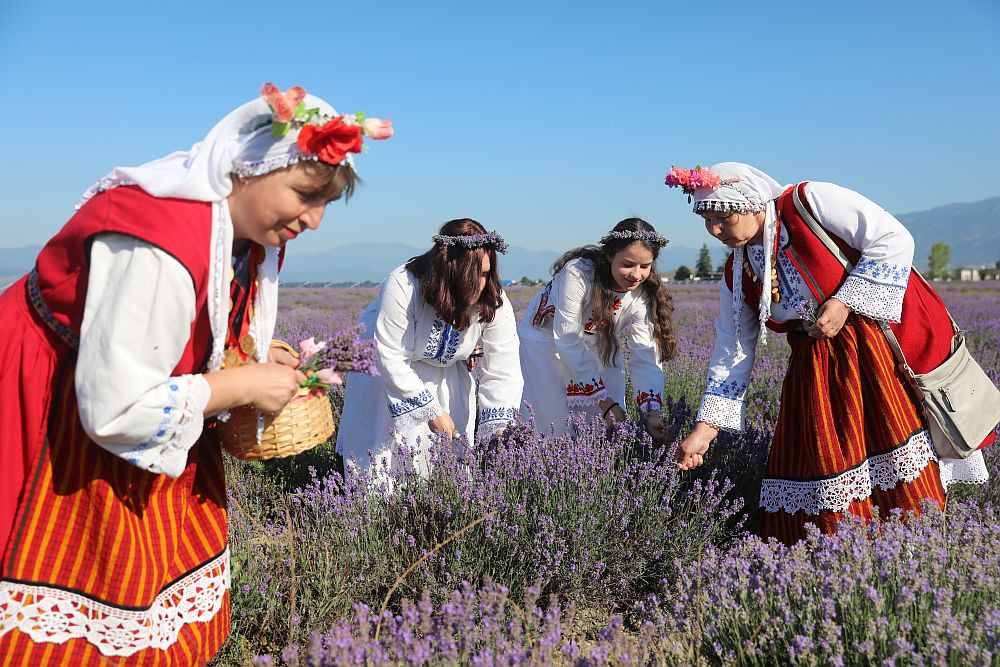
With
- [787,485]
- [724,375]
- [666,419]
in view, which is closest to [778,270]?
[724,375]

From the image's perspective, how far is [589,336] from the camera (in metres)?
3.73

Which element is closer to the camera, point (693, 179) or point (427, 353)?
point (693, 179)

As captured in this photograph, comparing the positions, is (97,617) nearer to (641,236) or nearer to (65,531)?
(65,531)

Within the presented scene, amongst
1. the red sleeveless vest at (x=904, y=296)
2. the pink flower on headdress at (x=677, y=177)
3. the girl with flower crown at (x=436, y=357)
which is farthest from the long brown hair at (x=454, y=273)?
the red sleeveless vest at (x=904, y=296)

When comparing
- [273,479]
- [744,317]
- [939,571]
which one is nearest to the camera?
[939,571]

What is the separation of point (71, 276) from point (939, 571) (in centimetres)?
202

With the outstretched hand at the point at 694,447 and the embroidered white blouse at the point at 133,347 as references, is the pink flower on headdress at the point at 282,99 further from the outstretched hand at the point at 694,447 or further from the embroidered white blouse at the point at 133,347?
the outstretched hand at the point at 694,447

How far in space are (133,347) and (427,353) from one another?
2.07 meters

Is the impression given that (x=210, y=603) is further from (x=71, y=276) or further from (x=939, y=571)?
(x=939, y=571)

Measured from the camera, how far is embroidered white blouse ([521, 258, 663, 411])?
11.7 feet

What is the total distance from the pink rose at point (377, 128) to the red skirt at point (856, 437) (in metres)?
1.71

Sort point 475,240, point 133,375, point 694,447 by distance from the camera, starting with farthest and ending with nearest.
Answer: point 475,240 < point 694,447 < point 133,375

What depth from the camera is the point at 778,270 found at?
2508 mm

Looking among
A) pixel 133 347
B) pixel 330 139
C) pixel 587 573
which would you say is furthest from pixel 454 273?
pixel 133 347
